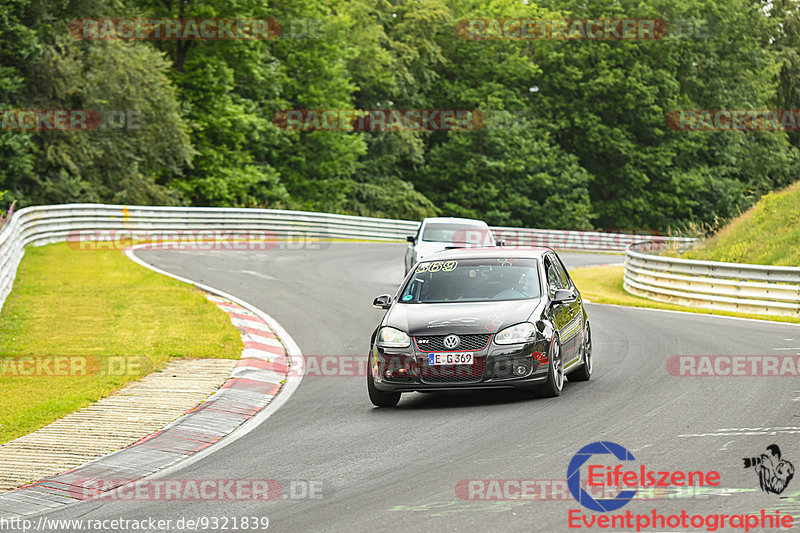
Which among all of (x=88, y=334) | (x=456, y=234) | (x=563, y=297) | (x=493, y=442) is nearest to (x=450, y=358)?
(x=563, y=297)

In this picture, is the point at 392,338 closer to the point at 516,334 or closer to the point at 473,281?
the point at 516,334

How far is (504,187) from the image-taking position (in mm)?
64750

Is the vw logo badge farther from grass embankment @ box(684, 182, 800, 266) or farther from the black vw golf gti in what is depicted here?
grass embankment @ box(684, 182, 800, 266)

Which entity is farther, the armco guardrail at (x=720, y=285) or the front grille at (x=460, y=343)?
the armco guardrail at (x=720, y=285)

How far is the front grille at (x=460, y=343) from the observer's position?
10180mm

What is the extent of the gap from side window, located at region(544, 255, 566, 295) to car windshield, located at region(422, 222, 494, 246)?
35.3ft

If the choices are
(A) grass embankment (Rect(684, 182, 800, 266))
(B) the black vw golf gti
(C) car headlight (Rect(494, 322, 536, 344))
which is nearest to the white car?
(A) grass embankment (Rect(684, 182, 800, 266))

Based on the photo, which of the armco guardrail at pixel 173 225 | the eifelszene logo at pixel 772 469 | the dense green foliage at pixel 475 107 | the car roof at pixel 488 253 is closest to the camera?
the eifelszene logo at pixel 772 469

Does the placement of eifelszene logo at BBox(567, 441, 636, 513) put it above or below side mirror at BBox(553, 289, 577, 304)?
below

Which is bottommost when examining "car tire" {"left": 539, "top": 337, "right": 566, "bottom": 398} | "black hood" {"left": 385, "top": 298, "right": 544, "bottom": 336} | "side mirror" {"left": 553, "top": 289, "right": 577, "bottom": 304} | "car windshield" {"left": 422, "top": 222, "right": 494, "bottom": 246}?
"car tire" {"left": 539, "top": 337, "right": 566, "bottom": 398}

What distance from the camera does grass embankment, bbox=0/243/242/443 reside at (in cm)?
1133

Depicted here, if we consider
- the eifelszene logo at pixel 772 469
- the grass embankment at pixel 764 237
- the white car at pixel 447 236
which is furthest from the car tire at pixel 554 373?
the grass embankment at pixel 764 237

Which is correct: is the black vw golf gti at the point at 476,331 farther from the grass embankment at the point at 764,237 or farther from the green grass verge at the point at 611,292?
the grass embankment at the point at 764,237

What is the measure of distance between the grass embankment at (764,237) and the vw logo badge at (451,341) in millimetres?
15658
